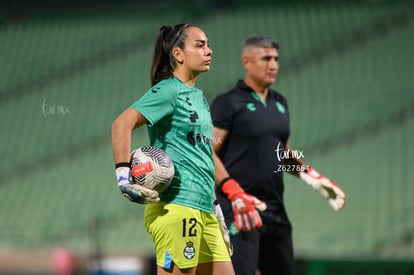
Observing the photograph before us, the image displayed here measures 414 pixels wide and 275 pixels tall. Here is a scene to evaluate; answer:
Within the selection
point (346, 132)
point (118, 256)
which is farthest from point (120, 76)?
point (118, 256)

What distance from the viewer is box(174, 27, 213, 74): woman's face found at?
14.1 feet

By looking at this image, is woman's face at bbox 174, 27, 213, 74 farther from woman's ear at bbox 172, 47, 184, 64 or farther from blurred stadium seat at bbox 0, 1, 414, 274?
blurred stadium seat at bbox 0, 1, 414, 274

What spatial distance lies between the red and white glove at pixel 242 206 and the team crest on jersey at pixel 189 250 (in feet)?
2.97

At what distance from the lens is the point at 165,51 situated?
4359 mm

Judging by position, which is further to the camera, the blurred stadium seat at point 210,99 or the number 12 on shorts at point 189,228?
the blurred stadium seat at point 210,99

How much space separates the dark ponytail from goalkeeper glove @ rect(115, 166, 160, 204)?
0.65 m

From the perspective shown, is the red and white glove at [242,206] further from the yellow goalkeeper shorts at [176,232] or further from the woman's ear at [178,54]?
the woman's ear at [178,54]

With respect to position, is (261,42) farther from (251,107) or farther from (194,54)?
(194,54)

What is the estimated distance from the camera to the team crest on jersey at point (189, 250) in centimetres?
409

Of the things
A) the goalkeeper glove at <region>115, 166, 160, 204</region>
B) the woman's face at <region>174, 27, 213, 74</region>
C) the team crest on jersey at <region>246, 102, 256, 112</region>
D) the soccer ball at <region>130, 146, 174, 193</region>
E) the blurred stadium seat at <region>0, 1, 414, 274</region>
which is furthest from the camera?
the blurred stadium seat at <region>0, 1, 414, 274</region>

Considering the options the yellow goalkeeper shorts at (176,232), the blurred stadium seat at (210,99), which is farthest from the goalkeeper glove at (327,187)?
the blurred stadium seat at (210,99)

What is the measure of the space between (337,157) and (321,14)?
4005mm

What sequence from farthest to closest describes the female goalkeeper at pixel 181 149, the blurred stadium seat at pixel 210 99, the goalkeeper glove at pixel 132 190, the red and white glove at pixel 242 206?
the blurred stadium seat at pixel 210 99
the red and white glove at pixel 242 206
the female goalkeeper at pixel 181 149
the goalkeeper glove at pixel 132 190

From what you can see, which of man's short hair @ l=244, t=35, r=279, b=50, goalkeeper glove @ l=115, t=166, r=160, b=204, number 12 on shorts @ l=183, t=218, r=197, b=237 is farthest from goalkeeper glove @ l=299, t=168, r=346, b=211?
goalkeeper glove @ l=115, t=166, r=160, b=204
